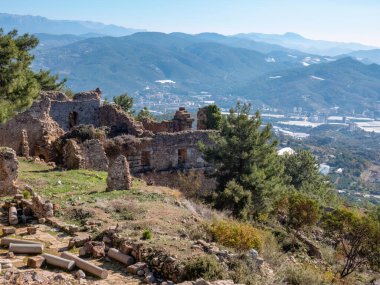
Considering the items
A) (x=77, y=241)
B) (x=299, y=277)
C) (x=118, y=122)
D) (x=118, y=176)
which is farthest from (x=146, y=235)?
(x=118, y=122)

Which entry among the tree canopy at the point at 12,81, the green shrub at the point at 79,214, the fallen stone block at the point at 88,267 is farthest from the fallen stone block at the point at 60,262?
the tree canopy at the point at 12,81

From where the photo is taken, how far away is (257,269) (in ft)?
36.0

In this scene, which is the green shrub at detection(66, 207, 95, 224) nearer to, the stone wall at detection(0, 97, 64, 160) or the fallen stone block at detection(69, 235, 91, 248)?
the fallen stone block at detection(69, 235, 91, 248)

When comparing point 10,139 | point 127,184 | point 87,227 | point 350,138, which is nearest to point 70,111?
point 10,139

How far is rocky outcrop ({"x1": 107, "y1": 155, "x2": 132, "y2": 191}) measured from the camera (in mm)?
17484

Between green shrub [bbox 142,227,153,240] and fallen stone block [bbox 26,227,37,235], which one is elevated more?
green shrub [bbox 142,227,153,240]

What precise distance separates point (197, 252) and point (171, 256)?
0.66 metres

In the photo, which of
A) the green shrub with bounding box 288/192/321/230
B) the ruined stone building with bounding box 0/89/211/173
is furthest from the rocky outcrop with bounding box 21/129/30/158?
the green shrub with bounding box 288/192/321/230

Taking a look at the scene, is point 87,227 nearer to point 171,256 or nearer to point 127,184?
point 171,256

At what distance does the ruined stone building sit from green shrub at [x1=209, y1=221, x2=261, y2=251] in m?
10.8

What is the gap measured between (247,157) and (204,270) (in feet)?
42.7

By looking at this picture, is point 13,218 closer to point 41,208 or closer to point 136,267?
point 41,208

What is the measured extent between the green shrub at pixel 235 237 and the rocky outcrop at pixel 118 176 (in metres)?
5.45

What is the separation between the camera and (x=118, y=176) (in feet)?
57.7
